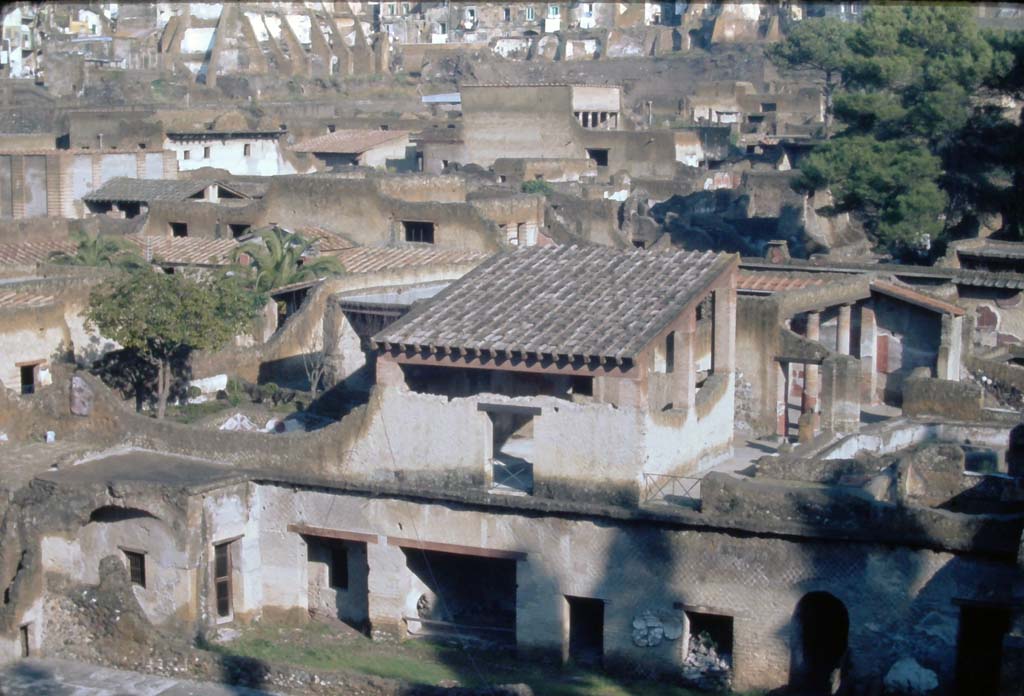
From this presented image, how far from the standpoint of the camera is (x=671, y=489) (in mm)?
16906

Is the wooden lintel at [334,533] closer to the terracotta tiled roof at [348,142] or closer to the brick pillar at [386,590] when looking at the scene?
the brick pillar at [386,590]

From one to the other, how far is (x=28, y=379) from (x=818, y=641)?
40.9 feet

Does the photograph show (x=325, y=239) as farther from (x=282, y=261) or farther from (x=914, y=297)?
(x=914, y=297)

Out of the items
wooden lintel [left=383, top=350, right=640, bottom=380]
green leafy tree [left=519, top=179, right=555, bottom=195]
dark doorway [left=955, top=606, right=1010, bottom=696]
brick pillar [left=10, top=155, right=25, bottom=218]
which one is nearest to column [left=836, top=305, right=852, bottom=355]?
wooden lintel [left=383, top=350, right=640, bottom=380]

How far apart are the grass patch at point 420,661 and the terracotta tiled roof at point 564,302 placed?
132 inches

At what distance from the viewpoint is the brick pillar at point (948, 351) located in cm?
2250

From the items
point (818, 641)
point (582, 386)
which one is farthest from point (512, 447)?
point (818, 641)

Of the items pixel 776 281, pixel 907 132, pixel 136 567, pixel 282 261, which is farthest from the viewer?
pixel 907 132

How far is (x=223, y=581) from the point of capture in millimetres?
17703

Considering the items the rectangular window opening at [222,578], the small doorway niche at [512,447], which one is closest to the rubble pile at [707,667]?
the small doorway niche at [512,447]

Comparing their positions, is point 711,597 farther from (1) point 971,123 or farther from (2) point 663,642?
(1) point 971,123

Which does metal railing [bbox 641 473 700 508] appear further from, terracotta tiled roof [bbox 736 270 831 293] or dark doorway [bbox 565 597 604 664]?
terracotta tiled roof [bbox 736 270 831 293]

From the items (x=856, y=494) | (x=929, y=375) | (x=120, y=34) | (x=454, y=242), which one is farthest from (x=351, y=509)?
(x=120, y=34)

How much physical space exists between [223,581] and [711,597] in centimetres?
565
